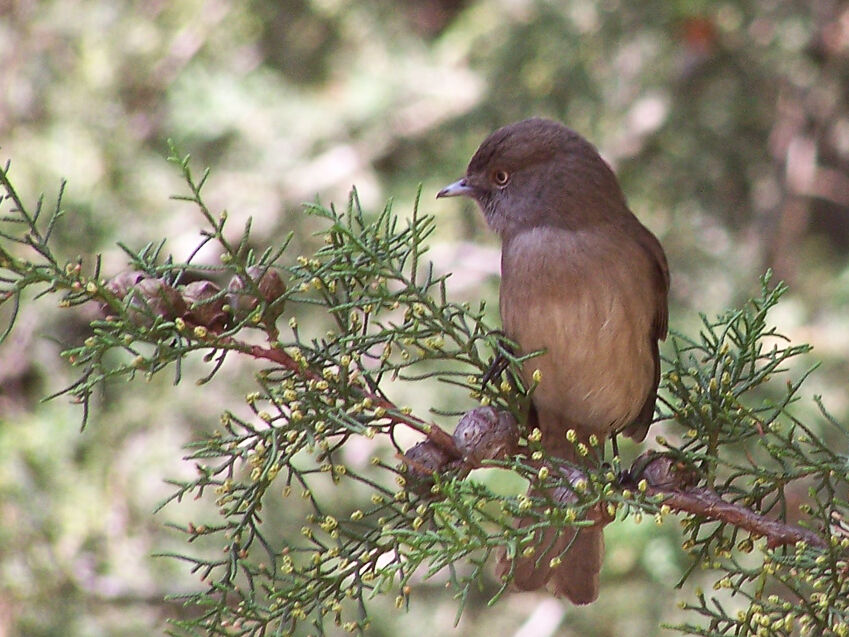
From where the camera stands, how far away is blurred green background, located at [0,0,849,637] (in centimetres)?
548

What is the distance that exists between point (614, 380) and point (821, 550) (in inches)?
46.8

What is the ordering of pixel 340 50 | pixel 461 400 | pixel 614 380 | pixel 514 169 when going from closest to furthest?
pixel 614 380, pixel 514 169, pixel 461 400, pixel 340 50

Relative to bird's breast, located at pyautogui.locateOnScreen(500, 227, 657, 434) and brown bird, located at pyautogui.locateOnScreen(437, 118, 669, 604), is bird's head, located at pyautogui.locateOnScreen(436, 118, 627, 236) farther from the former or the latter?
bird's breast, located at pyautogui.locateOnScreen(500, 227, 657, 434)

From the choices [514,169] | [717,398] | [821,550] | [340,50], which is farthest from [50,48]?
[821,550]

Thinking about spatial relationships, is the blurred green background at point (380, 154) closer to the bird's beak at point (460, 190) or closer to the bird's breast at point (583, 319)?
the bird's breast at point (583, 319)

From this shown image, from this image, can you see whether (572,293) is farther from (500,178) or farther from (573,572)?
(573,572)

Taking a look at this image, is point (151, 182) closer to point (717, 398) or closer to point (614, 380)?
point (614, 380)

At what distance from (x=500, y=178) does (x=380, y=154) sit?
8.50ft

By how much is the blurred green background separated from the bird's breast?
70.1 inches

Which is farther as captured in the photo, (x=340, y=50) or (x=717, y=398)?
(x=340, y=50)

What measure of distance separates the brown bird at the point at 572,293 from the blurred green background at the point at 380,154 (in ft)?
5.82

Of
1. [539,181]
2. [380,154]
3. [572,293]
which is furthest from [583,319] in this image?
[380,154]

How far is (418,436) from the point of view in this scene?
5.96 metres

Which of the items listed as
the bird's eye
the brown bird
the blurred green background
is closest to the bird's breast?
the brown bird
